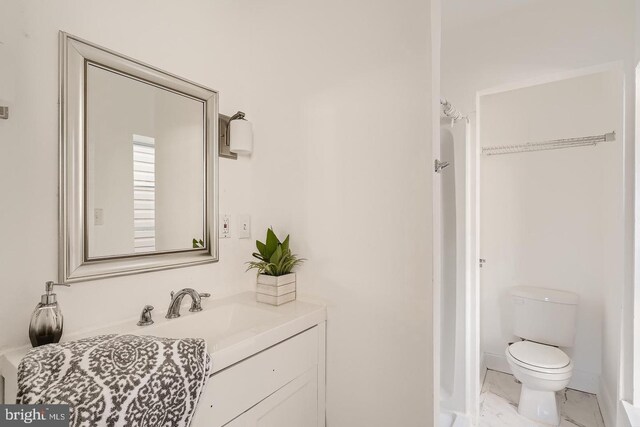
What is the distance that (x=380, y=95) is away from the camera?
1.21 metres

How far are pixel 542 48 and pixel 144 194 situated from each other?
226cm

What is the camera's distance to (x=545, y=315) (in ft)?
7.19

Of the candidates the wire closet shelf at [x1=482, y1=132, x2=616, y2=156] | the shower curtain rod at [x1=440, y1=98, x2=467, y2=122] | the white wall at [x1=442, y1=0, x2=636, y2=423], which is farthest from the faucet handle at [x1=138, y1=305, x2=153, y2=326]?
the wire closet shelf at [x1=482, y1=132, x2=616, y2=156]

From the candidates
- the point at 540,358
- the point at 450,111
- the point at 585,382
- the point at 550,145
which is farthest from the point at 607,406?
the point at 450,111

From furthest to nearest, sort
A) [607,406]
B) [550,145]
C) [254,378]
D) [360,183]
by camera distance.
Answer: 1. [550,145]
2. [607,406]
3. [360,183]
4. [254,378]

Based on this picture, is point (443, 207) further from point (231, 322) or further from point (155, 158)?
point (155, 158)

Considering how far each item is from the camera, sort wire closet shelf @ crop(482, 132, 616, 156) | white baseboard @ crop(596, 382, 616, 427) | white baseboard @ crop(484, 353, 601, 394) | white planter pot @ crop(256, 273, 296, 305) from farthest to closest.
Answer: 1. white baseboard @ crop(484, 353, 601, 394)
2. wire closet shelf @ crop(482, 132, 616, 156)
3. white baseboard @ crop(596, 382, 616, 427)
4. white planter pot @ crop(256, 273, 296, 305)

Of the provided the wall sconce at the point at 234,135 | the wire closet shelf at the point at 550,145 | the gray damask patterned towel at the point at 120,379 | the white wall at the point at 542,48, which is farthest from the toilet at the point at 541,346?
the wall sconce at the point at 234,135

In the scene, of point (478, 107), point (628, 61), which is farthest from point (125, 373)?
point (628, 61)

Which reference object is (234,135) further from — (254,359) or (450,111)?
(450,111)

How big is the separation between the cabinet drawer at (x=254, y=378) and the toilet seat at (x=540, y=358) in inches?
57.6

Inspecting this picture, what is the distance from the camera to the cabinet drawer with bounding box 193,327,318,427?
0.86m

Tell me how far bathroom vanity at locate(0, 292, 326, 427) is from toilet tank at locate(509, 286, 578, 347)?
5.94 feet

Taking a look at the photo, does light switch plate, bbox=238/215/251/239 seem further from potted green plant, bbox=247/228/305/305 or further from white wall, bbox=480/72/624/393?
white wall, bbox=480/72/624/393
